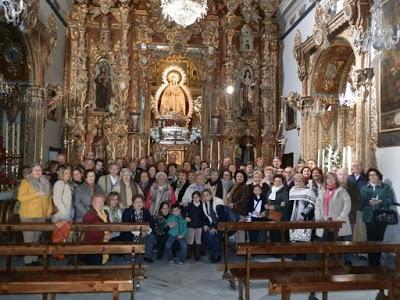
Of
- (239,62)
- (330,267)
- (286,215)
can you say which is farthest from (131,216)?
(239,62)

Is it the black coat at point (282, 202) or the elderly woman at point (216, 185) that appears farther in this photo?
the elderly woman at point (216, 185)

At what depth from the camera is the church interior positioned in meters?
5.57

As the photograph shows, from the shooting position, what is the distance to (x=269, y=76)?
15961mm

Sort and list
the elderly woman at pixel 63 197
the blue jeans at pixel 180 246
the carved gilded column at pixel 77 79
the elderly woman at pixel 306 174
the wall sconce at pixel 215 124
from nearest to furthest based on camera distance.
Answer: the elderly woman at pixel 63 197
the blue jeans at pixel 180 246
the elderly woman at pixel 306 174
the carved gilded column at pixel 77 79
the wall sconce at pixel 215 124

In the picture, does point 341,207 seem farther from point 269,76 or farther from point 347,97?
point 269,76

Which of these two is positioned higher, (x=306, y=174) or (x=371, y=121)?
(x=371, y=121)

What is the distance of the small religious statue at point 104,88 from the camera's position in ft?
50.9

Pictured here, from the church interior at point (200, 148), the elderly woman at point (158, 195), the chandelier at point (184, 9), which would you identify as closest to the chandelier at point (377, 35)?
the church interior at point (200, 148)

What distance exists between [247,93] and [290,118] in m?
2.04

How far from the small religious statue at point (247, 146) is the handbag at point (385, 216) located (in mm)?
8603

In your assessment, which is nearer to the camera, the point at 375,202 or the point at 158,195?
the point at 375,202

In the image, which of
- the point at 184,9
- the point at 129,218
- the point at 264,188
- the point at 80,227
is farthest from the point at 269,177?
the point at 184,9

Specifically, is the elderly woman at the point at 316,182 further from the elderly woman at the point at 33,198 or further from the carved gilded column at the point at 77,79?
the carved gilded column at the point at 77,79

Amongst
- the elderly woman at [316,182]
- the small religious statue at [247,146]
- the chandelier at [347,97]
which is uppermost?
the chandelier at [347,97]
